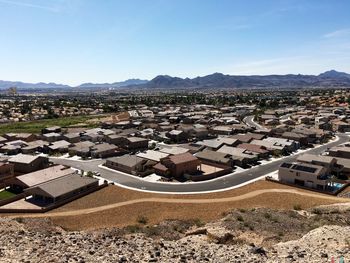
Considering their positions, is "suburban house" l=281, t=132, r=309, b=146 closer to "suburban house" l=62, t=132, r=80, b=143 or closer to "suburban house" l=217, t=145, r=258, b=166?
"suburban house" l=217, t=145, r=258, b=166

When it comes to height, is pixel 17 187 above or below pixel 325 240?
below

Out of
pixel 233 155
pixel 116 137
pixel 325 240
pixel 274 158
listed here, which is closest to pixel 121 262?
pixel 325 240

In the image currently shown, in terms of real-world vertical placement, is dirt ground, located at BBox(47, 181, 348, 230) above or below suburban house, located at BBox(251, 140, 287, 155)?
below

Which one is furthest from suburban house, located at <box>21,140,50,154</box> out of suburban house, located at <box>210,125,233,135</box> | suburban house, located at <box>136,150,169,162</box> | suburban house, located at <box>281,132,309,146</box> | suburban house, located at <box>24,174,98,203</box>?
suburban house, located at <box>281,132,309,146</box>

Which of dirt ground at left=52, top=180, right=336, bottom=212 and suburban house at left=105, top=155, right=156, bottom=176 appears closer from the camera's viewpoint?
dirt ground at left=52, top=180, right=336, bottom=212

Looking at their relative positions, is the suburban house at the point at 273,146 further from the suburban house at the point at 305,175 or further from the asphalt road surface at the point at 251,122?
the asphalt road surface at the point at 251,122

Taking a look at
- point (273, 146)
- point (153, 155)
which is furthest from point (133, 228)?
point (273, 146)

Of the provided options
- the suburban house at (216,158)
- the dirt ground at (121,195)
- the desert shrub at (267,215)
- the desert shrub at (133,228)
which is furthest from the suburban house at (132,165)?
the desert shrub at (267,215)

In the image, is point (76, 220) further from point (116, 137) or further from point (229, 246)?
point (116, 137)

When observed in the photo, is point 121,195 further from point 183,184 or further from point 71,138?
point 71,138
